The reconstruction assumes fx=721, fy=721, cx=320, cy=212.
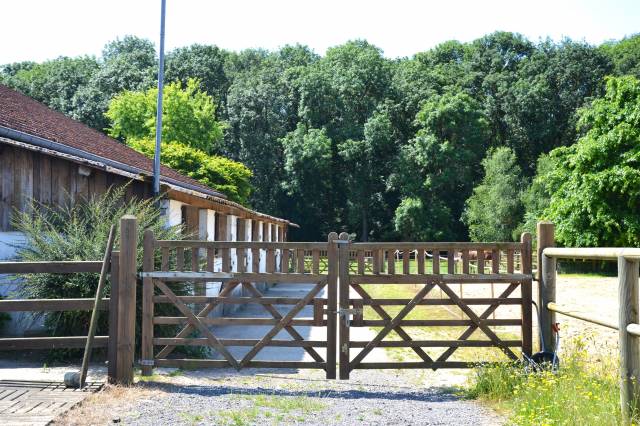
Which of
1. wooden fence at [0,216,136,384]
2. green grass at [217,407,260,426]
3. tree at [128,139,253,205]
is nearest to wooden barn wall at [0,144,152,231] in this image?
wooden fence at [0,216,136,384]

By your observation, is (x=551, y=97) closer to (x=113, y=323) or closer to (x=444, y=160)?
(x=444, y=160)

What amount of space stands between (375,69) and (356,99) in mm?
3070

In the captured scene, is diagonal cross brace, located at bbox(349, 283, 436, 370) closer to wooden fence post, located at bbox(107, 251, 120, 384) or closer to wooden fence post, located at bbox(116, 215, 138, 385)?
wooden fence post, located at bbox(116, 215, 138, 385)

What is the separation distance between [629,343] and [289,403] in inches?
127

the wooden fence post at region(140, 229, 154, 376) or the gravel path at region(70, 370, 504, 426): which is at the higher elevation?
the wooden fence post at region(140, 229, 154, 376)

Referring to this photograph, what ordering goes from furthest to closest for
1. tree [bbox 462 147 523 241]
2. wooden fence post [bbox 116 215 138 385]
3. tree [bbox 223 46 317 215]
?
tree [bbox 223 46 317 215], tree [bbox 462 147 523 241], wooden fence post [bbox 116 215 138 385]

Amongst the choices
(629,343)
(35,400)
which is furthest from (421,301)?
(35,400)

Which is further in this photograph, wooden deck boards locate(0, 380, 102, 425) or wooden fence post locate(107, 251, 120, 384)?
wooden fence post locate(107, 251, 120, 384)

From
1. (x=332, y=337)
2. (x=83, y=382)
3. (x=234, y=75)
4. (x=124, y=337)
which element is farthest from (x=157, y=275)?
(x=234, y=75)

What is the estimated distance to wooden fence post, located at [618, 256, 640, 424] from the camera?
17.7 ft

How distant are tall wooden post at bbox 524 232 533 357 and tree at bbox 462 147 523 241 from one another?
1588 inches

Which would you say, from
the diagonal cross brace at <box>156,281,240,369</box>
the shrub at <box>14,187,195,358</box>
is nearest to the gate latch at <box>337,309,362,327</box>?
the diagonal cross brace at <box>156,281,240,369</box>

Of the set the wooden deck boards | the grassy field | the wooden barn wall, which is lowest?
the grassy field

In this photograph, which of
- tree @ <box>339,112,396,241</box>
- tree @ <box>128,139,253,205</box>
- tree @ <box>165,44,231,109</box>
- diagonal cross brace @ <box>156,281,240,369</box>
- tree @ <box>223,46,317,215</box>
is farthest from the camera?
tree @ <box>165,44,231,109</box>
